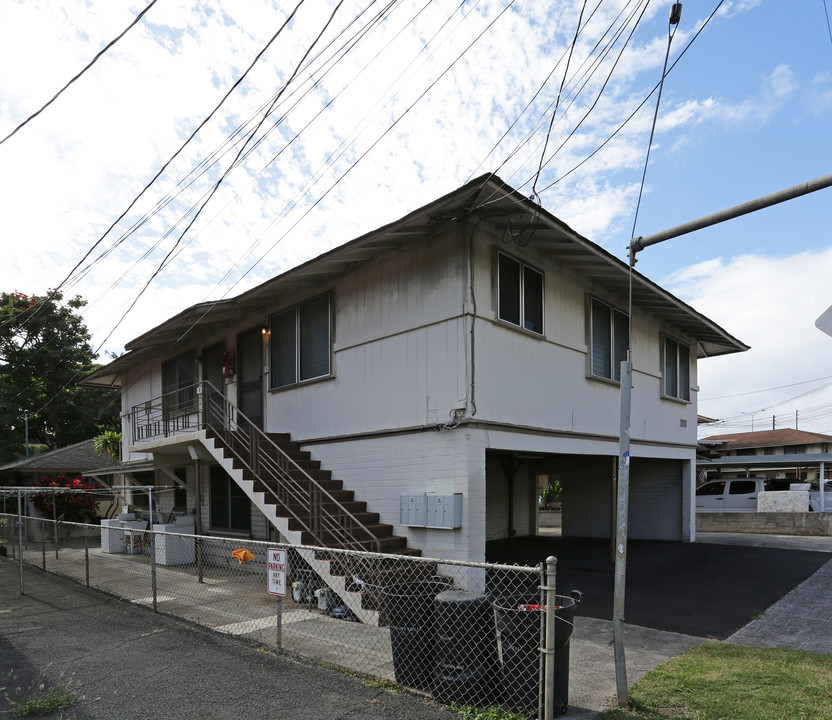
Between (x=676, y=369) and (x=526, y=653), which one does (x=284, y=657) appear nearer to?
(x=526, y=653)

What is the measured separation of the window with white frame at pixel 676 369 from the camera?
14.6 meters

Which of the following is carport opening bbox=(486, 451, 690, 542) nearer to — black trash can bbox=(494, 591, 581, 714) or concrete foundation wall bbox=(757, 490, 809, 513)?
concrete foundation wall bbox=(757, 490, 809, 513)

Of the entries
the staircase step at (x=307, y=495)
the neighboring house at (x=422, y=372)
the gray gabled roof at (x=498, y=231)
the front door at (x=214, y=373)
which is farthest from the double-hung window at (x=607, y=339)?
the front door at (x=214, y=373)

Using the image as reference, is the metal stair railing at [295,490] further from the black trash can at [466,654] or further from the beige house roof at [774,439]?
the beige house roof at [774,439]

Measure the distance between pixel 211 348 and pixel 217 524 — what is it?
4.17 m

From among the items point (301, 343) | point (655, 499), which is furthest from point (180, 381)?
point (655, 499)

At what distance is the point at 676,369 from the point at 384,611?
35.2ft

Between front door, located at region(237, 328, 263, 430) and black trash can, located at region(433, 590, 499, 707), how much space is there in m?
8.53

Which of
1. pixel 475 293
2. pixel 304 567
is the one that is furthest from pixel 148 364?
pixel 475 293

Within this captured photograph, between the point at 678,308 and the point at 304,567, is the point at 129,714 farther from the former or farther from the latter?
the point at 678,308

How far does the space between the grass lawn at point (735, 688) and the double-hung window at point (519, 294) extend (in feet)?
16.8

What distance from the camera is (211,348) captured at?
48.1 feet

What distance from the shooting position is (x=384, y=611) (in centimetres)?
732

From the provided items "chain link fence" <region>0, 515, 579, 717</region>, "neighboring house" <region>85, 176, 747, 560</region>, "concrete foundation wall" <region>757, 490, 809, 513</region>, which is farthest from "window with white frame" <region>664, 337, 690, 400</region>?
"chain link fence" <region>0, 515, 579, 717</region>
